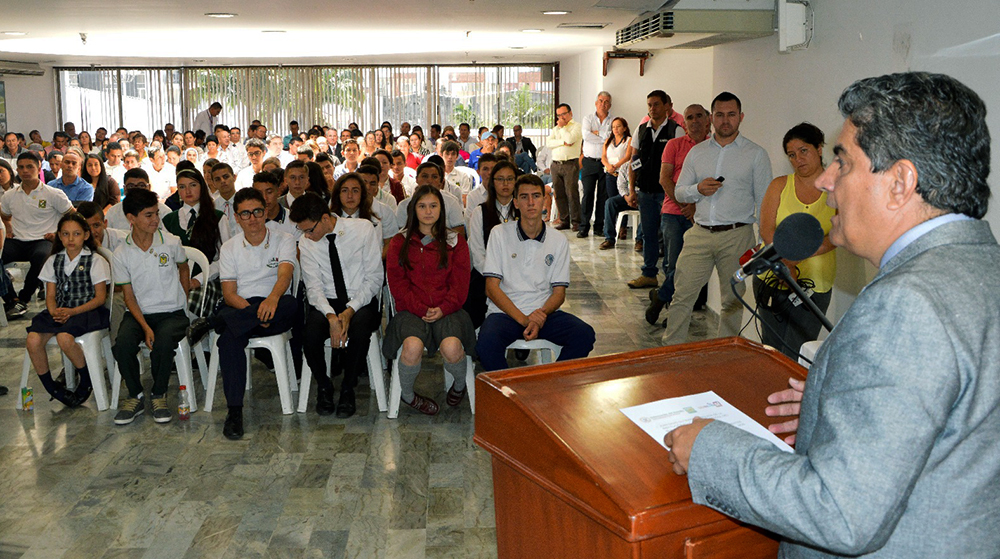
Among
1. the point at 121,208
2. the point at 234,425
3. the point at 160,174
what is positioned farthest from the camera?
the point at 160,174

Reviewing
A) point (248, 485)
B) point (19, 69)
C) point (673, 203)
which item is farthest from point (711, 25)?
point (19, 69)

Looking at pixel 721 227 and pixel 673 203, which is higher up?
pixel 673 203

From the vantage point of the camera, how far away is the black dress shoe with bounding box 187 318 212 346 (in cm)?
421

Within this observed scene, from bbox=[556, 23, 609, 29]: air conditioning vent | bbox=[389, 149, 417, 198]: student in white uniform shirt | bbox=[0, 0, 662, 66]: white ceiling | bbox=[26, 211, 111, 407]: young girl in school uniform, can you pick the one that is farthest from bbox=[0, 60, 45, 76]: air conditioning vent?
bbox=[26, 211, 111, 407]: young girl in school uniform

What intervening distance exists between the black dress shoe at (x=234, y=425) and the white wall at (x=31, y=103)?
1428 centimetres

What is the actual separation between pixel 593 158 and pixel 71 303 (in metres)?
7.17

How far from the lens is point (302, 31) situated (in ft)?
31.4

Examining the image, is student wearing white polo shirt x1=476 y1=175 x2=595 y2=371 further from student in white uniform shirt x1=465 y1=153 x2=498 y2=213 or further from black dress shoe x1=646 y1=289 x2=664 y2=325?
black dress shoe x1=646 y1=289 x2=664 y2=325

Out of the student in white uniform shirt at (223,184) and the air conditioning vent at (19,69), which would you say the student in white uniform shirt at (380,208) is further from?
the air conditioning vent at (19,69)

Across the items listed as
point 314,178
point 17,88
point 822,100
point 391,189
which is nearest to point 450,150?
point 391,189

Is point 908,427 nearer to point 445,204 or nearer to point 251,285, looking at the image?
point 251,285

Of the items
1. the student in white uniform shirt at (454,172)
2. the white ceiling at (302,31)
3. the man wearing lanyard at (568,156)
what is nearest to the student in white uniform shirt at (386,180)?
the student in white uniform shirt at (454,172)

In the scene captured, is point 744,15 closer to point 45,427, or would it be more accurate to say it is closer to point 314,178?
point 314,178

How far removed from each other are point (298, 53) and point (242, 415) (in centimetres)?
1064
